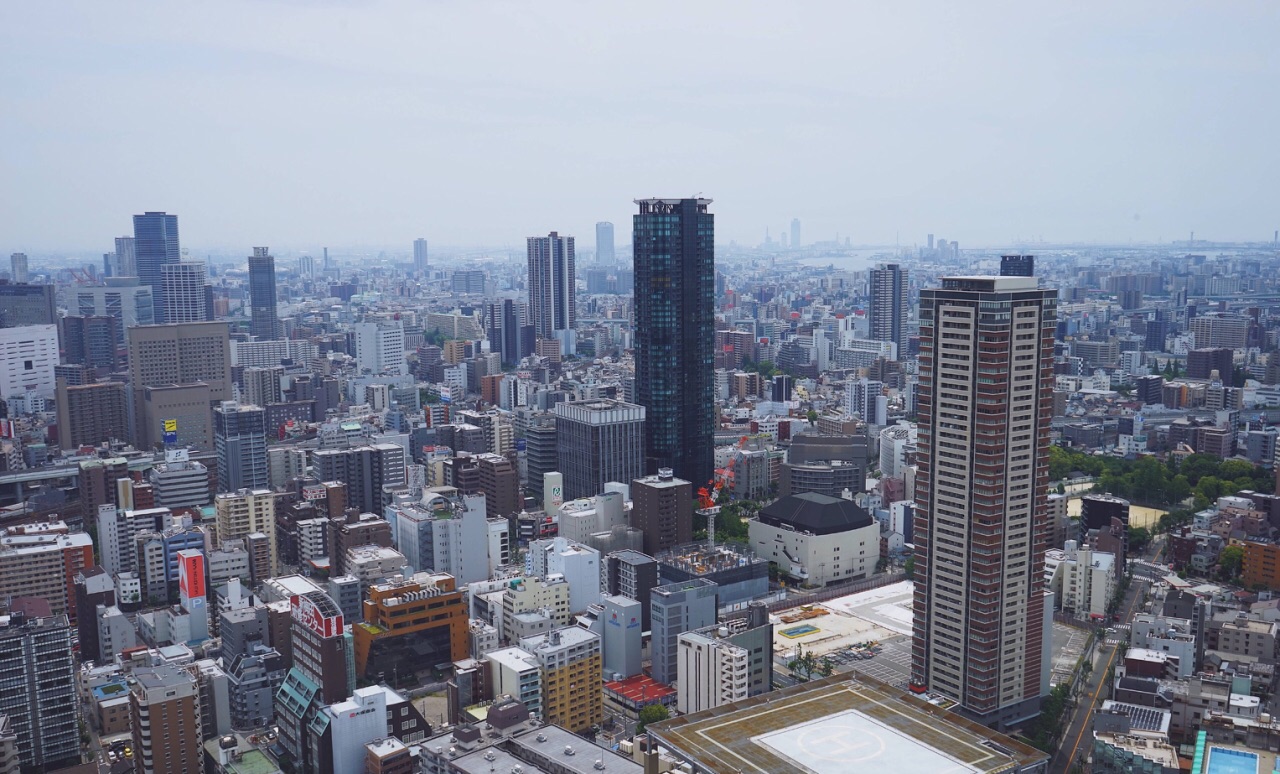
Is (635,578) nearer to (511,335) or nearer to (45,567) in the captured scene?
(45,567)

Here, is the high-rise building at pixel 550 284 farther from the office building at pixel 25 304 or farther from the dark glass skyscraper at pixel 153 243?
the office building at pixel 25 304

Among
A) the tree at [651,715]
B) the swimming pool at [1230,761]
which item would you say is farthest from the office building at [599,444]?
the swimming pool at [1230,761]

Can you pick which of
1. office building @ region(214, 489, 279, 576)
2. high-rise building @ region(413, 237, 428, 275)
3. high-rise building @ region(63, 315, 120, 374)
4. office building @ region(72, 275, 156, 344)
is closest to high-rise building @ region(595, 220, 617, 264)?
high-rise building @ region(413, 237, 428, 275)

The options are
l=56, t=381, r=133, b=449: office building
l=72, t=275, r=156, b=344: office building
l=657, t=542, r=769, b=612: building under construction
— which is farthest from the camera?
l=72, t=275, r=156, b=344: office building

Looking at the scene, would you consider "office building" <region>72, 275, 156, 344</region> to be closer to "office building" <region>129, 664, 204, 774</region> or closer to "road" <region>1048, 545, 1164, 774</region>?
"office building" <region>129, 664, 204, 774</region>

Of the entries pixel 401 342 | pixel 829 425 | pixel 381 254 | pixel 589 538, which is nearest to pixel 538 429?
pixel 589 538

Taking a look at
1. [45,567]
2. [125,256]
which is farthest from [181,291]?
[45,567]
